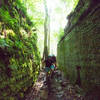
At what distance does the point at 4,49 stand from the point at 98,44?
3238mm

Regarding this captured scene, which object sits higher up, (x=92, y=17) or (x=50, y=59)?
(x=92, y=17)

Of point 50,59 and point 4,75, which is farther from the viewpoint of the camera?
point 50,59

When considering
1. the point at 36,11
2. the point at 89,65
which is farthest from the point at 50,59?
the point at 36,11

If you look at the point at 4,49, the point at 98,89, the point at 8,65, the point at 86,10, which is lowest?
the point at 98,89

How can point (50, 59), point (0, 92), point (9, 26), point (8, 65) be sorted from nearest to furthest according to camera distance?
point (0, 92), point (8, 65), point (9, 26), point (50, 59)

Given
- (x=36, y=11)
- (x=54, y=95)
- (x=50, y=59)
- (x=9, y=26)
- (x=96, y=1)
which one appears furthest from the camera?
(x=36, y=11)

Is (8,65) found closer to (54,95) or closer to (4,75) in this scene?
(4,75)

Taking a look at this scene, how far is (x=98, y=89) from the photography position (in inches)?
134

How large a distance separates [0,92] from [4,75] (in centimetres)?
48

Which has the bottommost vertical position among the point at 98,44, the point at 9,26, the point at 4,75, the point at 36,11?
the point at 4,75

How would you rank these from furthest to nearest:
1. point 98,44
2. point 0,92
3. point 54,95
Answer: point 54,95
point 98,44
point 0,92

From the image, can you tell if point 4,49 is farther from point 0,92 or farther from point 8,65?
point 0,92

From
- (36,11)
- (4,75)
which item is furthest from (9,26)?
(36,11)

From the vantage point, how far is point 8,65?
123 inches
